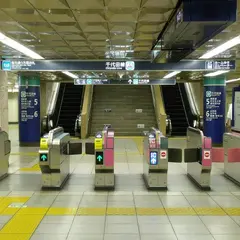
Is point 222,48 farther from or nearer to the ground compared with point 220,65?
farther from the ground

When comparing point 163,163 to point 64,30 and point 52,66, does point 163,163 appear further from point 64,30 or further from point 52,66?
point 52,66

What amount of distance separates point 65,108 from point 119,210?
14.2 metres

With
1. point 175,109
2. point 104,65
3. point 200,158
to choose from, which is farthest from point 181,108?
point 200,158

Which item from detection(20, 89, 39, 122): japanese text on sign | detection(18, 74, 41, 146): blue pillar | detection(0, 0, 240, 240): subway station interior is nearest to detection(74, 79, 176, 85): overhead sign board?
detection(18, 74, 41, 146): blue pillar

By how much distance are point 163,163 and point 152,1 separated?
123 inches

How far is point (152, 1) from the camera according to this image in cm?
435

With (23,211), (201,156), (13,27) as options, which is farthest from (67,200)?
(13,27)

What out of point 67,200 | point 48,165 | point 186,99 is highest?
point 186,99

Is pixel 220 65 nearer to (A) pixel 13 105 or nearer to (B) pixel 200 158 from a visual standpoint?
(B) pixel 200 158

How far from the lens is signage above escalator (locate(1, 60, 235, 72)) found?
8.59 metres

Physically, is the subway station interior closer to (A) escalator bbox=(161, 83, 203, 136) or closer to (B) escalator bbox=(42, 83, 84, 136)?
(B) escalator bbox=(42, 83, 84, 136)

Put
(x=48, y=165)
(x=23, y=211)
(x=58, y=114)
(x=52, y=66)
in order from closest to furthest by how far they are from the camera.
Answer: (x=23, y=211), (x=48, y=165), (x=52, y=66), (x=58, y=114)

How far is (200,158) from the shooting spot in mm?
6473

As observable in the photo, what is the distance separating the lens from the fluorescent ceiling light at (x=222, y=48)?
6.86 m
